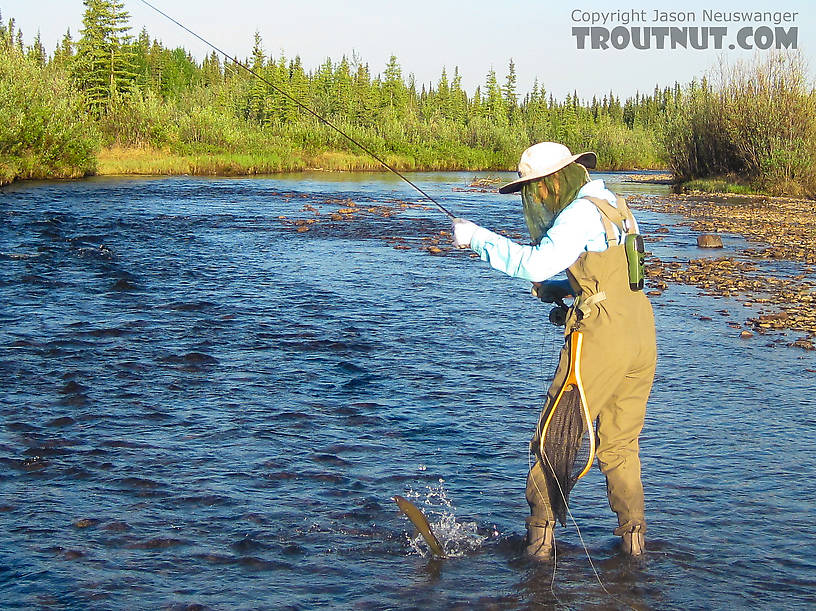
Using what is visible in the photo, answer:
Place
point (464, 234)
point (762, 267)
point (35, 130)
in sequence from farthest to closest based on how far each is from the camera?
1. point (35, 130)
2. point (762, 267)
3. point (464, 234)

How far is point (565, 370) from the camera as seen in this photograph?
479 cm

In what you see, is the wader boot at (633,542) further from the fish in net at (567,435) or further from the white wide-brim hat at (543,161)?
the white wide-brim hat at (543,161)

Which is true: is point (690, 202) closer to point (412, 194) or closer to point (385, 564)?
point (412, 194)

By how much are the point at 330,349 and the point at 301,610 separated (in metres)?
5.67

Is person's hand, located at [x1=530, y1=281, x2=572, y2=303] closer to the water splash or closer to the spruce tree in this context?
the water splash

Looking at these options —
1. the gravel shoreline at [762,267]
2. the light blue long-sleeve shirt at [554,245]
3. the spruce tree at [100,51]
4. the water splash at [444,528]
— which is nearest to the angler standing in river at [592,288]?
the light blue long-sleeve shirt at [554,245]

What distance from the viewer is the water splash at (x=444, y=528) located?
5.36 metres

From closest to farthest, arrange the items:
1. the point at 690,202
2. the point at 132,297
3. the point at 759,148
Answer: the point at 132,297 → the point at 690,202 → the point at 759,148

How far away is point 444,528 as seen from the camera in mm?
5543

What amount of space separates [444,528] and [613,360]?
158 centimetres

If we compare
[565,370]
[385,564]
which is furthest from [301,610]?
[565,370]

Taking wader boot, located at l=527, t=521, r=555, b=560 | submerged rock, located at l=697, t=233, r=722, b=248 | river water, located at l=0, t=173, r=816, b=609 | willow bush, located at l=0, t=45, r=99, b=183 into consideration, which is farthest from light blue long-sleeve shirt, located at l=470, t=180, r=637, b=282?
willow bush, located at l=0, t=45, r=99, b=183

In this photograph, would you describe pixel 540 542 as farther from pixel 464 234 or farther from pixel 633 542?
pixel 464 234

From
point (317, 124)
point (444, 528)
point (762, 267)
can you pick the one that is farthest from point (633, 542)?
point (317, 124)
